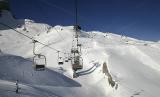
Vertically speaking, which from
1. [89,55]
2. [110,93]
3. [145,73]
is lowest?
[110,93]

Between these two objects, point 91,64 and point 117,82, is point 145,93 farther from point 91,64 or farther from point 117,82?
point 91,64

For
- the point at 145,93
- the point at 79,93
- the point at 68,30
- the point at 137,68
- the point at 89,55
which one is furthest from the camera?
the point at 68,30

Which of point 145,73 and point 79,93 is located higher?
point 145,73

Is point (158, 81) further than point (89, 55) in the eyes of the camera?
No

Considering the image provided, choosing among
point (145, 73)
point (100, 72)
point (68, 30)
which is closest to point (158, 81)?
point (145, 73)

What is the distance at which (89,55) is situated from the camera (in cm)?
5775

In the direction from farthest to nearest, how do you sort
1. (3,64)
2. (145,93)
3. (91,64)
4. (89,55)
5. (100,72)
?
(89,55) → (91,64) → (100,72) → (3,64) → (145,93)

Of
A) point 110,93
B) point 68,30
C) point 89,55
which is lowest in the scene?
point 110,93

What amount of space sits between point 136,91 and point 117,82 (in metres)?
Result: 4.20

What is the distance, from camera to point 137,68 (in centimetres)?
4112

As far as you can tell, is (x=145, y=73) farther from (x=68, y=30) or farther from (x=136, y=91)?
(x=68, y=30)

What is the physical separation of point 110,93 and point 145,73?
7998 millimetres

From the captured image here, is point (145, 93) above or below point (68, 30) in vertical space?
below

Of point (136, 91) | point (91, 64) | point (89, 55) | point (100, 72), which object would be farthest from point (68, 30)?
point (136, 91)
